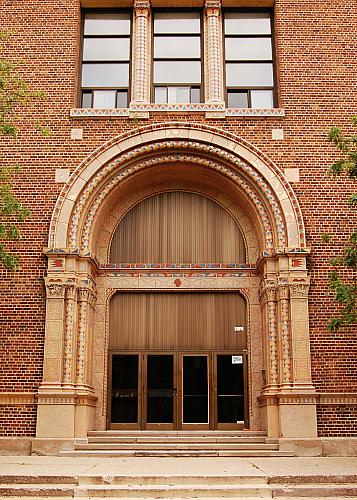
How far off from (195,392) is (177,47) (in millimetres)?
9911

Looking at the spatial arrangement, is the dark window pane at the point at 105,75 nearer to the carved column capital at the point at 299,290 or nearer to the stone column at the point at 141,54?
the stone column at the point at 141,54

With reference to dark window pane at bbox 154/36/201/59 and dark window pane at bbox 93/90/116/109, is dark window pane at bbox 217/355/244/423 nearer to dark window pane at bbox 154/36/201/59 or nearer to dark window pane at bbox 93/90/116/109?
dark window pane at bbox 93/90/116/109

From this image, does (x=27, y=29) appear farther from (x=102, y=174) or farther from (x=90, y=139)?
(x=102, y=174)

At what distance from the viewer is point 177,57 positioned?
18484 mm

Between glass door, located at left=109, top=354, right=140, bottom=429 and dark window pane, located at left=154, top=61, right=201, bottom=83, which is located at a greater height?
dark window pane, located at left=154, top=61, right=201, bottom=83

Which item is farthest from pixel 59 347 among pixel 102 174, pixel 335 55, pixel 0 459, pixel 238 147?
pixel 335 55

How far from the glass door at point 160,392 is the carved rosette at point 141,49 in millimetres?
7190

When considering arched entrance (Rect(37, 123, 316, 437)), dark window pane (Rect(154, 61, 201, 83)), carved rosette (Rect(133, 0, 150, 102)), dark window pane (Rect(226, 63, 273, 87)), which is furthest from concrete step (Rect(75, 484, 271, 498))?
dark window pane (Rect(154, 61, 201, 83))

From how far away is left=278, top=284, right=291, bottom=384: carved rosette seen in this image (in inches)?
607

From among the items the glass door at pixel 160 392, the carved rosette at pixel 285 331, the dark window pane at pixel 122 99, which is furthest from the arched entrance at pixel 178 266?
the dark window pane at pixel 122 99

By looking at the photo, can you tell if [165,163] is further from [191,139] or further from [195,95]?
[195,95]

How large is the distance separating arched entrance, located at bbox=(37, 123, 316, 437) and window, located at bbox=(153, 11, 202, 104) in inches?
58.9

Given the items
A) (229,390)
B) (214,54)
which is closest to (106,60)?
(214,54)

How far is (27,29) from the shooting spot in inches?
704
